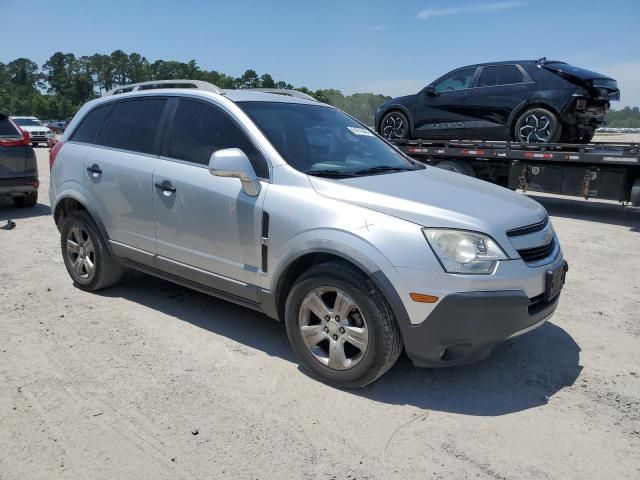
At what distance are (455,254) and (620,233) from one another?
6.34 m

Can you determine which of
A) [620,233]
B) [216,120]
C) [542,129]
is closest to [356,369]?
[216,120]

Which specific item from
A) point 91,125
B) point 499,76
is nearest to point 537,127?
point 499,76

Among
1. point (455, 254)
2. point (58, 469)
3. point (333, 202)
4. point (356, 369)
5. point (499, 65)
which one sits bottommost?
point (58, 469)

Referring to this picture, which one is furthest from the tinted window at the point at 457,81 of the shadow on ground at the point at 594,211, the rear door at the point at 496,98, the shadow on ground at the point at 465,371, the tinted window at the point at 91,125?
the tinted window at the point at 91,125

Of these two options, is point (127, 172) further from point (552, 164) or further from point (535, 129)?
point (535, 129)

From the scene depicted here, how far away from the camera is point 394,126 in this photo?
12102 millimetres

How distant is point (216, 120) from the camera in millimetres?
3939

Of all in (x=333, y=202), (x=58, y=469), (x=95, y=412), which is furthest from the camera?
(x=333, y=202)

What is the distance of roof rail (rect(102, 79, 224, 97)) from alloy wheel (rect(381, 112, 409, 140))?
25.5 ft

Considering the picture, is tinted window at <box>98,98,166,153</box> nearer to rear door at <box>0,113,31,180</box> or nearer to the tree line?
rear door at <box>0,113,31,180</box>

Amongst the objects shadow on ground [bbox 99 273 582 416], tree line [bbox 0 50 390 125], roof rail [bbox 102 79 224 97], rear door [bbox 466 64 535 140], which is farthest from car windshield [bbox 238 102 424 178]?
tree line [bbox 0 50 390 125]

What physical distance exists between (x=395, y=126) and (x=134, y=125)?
835 cm

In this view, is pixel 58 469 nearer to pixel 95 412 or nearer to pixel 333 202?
pixel 95 412

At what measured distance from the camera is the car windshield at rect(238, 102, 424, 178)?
3.68 m
